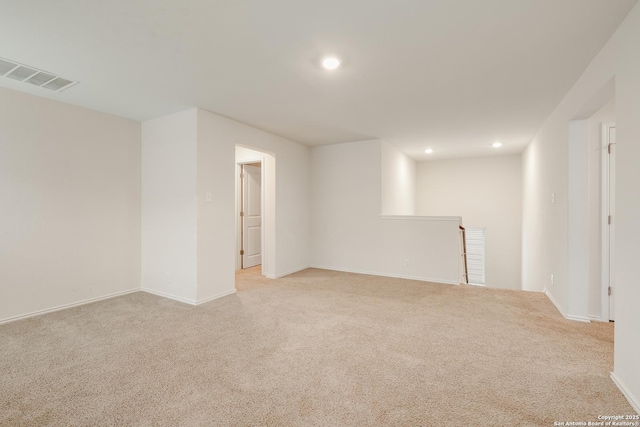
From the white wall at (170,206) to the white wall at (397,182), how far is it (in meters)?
3.27

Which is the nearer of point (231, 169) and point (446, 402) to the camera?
point (446, 402)

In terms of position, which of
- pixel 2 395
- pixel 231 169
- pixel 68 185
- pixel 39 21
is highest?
pixel 39 21

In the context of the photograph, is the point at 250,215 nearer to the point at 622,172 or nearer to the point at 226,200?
the point at 226,200

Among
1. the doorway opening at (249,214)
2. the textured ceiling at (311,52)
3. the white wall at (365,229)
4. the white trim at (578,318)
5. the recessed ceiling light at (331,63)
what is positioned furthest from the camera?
the doorway opening at (249,214)

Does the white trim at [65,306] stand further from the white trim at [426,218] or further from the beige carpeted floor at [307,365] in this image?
the white trim at [426,218]

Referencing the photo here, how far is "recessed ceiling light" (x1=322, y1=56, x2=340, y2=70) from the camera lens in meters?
2.35

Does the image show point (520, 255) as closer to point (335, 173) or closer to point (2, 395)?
point (335, 173)

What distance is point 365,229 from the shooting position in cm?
531

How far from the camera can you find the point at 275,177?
496 cm

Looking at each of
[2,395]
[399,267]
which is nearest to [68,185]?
[2,395]

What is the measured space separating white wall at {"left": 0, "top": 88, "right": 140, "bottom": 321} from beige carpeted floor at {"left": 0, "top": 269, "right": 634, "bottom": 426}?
392mm

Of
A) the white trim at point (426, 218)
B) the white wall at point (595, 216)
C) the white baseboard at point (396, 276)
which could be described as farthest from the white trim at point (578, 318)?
the white trim at point (426, 218)

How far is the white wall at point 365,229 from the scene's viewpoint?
186 inches

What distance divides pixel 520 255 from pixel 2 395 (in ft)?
26.8
